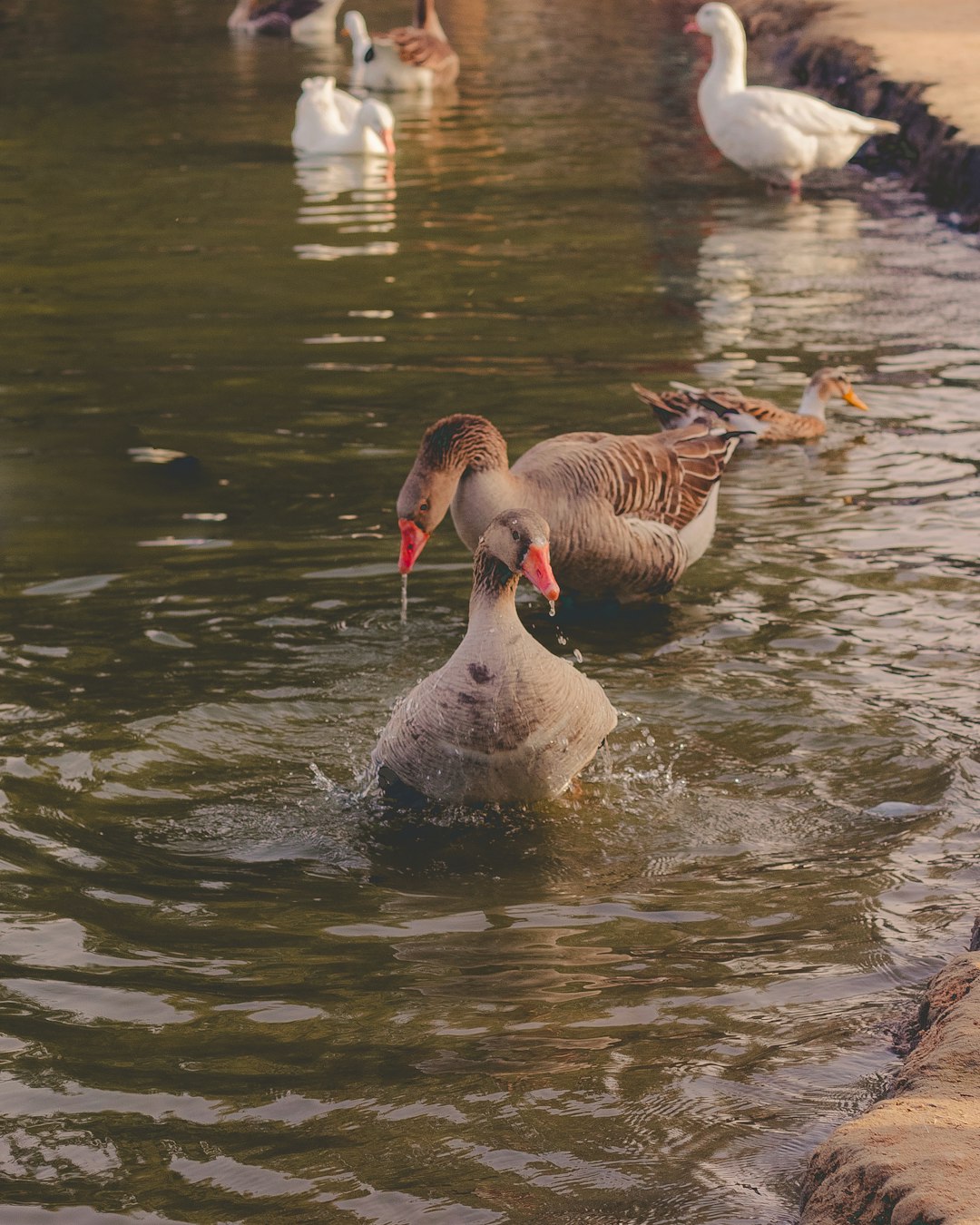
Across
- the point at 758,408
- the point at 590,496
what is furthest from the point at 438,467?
the point at 758,408

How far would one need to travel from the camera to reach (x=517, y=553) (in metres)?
5.95

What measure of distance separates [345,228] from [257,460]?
674 cm

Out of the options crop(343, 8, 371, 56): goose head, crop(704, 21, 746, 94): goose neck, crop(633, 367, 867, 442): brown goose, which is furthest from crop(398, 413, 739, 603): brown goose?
crop(343, 8, 371, 56): goose head

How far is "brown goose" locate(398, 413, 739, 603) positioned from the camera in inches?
290

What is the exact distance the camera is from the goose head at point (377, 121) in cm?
1936

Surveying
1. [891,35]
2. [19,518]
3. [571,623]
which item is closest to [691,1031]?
[571,623]

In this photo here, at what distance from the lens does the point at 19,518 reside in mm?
9164

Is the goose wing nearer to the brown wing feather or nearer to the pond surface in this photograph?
the pond surface

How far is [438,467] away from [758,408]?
3395mm

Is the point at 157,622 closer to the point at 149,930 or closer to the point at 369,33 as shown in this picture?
the point at 149,930

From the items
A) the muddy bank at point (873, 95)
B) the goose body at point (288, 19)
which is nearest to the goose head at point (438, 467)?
the muddy bank at point (873, 95)

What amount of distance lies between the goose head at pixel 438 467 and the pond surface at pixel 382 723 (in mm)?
528

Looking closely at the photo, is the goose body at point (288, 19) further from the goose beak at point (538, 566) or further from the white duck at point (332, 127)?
the goose beak at point (538, 566)

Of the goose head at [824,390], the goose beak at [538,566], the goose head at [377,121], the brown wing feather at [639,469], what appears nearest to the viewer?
the goose beak at [538,566]
